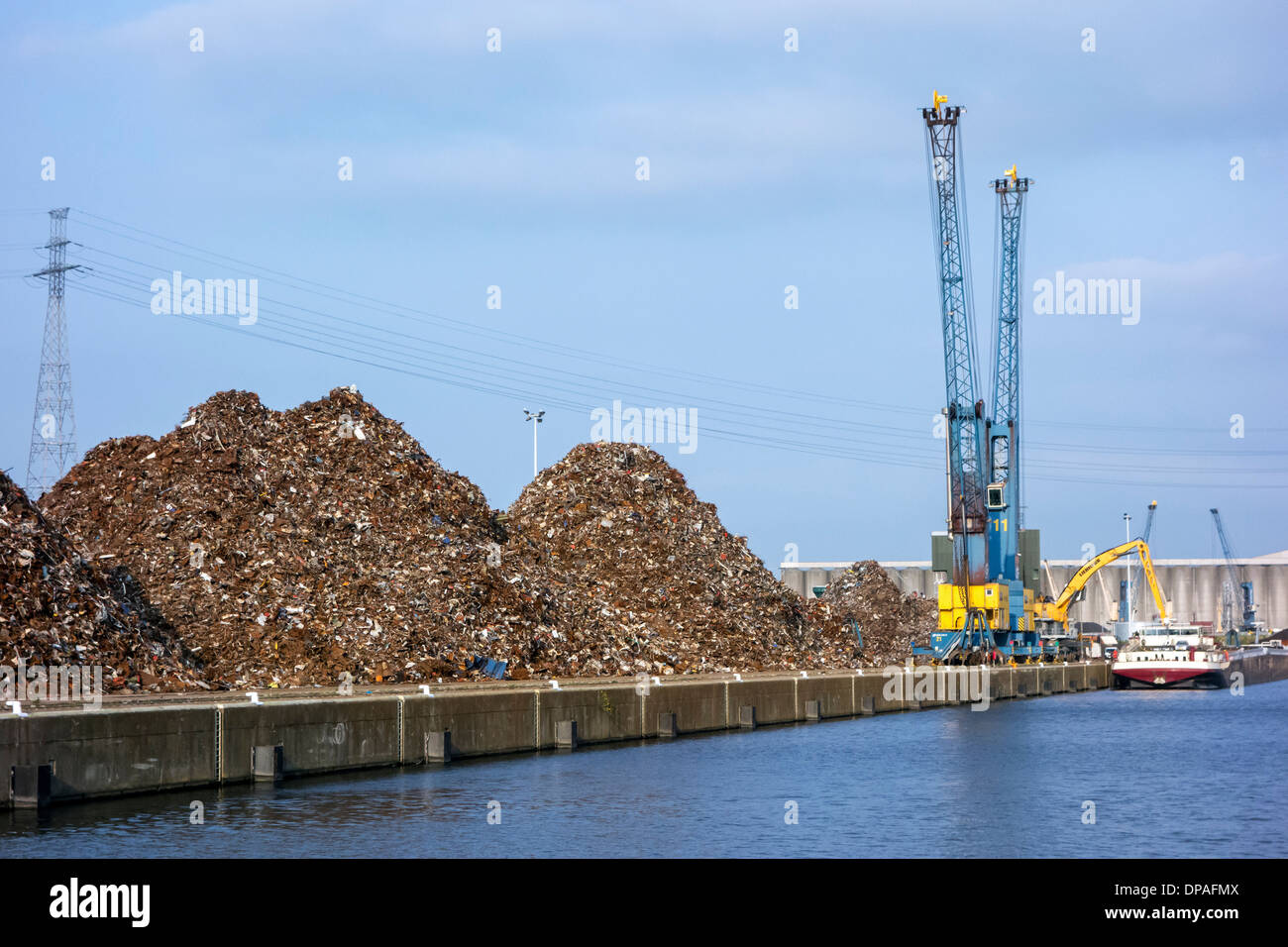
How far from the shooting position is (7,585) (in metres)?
31.5

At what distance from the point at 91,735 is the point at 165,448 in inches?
825

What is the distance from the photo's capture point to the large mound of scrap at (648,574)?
171 ft

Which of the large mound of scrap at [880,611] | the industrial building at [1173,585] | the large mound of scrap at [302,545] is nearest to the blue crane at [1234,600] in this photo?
the industrial building at [1173,585]

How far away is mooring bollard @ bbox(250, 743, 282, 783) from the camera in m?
29.3

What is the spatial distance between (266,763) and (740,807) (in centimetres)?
957

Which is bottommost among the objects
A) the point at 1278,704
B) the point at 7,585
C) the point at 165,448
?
the point at 1278,704

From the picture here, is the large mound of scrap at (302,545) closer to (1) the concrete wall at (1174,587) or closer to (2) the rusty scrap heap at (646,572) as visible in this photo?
(2) the rusty scrap heap at (646,572)

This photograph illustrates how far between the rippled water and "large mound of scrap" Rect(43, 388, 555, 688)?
20.0 ft

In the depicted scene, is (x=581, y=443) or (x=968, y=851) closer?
(x=968, y=851)

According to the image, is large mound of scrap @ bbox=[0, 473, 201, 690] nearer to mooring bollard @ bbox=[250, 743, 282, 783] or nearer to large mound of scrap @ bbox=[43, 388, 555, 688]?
large mound of scrap @ bbox=[43, 388, 555, 688]
